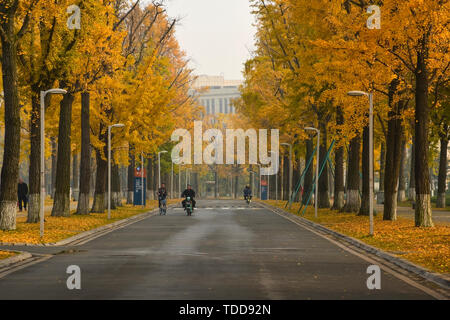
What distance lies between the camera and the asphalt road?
12953 mm

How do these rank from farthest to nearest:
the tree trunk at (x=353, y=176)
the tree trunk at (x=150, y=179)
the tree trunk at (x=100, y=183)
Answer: the tree trunk at (x=150, y=179) → the tree trunk at (x=100, y=183) → the tree trunk at (x=353, y=176)

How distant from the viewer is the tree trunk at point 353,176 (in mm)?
42503

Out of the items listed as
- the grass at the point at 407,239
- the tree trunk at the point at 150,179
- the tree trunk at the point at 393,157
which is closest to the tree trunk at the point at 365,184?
the grass at the point at 407,239

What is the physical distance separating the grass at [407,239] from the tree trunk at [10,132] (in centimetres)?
1191

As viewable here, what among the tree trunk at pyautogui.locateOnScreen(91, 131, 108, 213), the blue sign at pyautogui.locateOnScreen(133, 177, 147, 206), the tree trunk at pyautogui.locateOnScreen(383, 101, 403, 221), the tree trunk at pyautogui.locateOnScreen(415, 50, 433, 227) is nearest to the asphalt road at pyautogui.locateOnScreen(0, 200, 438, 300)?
the tree trunk at pyautogui.locateOnScreen(415, 50, 433, 227)

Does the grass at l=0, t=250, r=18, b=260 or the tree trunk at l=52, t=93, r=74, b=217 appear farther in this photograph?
the tree trunk at l=52, t=93, r=74, b=217

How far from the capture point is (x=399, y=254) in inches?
Answer: 795

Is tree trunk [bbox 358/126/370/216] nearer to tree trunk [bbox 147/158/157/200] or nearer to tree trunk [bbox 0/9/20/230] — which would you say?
tree trunk [bbox 0/9/20/230]

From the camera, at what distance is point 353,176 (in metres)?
42.3

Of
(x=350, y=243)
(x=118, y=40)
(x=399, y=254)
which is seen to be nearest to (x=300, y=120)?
(x=118, y=40)

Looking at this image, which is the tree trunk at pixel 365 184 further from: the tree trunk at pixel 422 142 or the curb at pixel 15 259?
the curb at pixel 15 259

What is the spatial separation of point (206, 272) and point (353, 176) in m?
27.0

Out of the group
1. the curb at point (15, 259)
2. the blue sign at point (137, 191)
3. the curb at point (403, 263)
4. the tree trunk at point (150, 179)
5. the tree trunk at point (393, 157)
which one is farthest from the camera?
the tree trunk at point (150, 179)

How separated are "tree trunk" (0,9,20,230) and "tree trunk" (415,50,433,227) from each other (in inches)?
570
